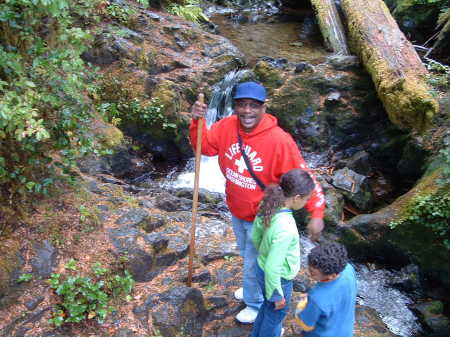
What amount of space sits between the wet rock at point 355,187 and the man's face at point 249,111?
4512 mm

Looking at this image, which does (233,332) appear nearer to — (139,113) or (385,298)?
(385,298)

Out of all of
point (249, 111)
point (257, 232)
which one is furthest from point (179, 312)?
point (249, 111)

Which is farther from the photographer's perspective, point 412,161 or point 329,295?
point 412,161

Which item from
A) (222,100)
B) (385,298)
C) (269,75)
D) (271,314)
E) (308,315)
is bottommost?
(385,298)

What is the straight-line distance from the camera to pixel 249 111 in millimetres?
3080

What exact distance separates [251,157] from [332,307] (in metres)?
1.29

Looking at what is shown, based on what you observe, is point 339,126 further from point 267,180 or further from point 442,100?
point 267,180

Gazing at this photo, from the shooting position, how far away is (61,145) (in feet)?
12.0

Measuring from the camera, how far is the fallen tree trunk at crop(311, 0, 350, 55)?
10.8 meters

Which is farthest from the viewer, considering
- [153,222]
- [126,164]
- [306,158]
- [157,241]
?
[306,158]

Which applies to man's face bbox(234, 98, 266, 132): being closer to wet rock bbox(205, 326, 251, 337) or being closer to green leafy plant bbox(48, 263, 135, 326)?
green leafy plant bbox(48, 263, 135, 326)

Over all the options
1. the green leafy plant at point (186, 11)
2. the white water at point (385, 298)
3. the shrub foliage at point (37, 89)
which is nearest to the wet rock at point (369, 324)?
the white water at point (385, 298)

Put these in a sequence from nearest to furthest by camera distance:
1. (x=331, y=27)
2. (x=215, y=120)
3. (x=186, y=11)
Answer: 1. (x=215, y=120)
2. (x=331, y=27)
3. (x=186, y=11)

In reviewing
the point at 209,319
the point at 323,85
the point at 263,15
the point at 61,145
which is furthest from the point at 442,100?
the point at 263,15
